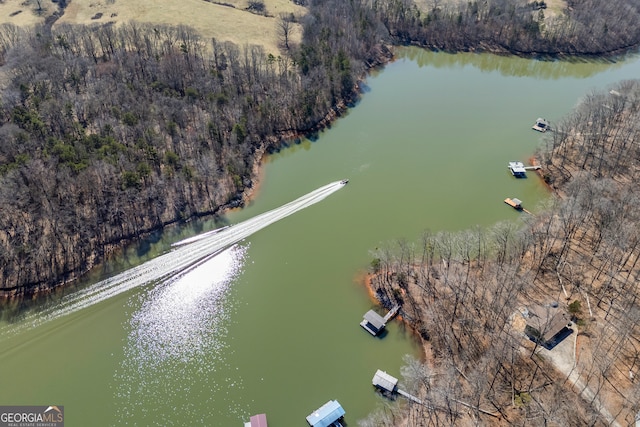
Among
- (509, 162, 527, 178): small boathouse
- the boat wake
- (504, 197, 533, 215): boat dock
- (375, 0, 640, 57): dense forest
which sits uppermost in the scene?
(375, 0, 640, 57): dense forest

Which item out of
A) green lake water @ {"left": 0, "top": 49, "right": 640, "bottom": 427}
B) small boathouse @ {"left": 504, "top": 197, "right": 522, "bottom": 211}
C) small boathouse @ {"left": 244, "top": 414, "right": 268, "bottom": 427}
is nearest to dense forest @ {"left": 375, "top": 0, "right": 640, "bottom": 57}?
green lake water @ {"left": 0, "top": 49, "right": 640, "bottom": 427}

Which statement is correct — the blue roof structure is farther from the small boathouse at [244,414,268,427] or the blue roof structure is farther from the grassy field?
the grassy field

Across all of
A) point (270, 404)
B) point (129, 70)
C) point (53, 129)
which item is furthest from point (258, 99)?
point (270, 404)

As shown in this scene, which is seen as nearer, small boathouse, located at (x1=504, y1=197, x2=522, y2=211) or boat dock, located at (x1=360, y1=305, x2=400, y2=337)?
boat dock, located at (x1=360, y1=305, x2=400, y2=337)

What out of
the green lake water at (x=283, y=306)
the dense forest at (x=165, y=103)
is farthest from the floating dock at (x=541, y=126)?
the dense forest at (x=165, y=103)

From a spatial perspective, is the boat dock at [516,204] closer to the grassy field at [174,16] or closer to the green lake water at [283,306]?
the green lake water at [283,306]

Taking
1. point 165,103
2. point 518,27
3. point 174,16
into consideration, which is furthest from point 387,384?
point 518,27

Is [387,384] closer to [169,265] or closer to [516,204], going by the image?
[169,265]
